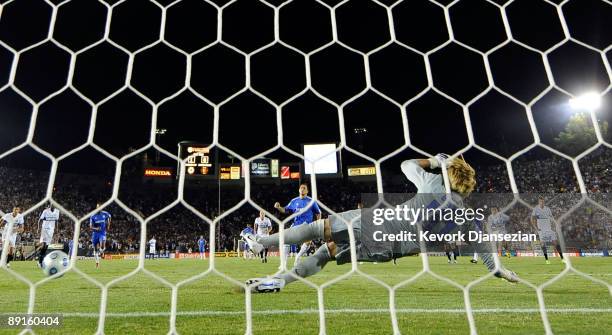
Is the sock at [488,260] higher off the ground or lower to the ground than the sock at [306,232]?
lower

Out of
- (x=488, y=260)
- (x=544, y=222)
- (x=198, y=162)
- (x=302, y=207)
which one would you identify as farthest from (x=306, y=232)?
(x=198, y=162)

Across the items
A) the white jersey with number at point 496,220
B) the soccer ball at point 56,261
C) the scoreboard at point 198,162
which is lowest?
the soccer ball at point 56,261

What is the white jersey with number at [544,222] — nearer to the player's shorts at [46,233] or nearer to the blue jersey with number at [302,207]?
the blue jersey with number at [302,207]

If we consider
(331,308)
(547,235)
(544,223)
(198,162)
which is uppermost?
(198,162)

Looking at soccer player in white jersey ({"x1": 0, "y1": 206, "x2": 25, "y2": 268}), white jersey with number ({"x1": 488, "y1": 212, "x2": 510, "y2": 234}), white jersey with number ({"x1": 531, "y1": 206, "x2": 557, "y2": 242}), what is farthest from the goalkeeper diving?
white jersey with number ({"x1": 531, "y1": 206, "x2": 557, "y2": 242})

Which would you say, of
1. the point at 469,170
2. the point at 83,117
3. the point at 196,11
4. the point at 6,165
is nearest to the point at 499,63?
the point at 196,11

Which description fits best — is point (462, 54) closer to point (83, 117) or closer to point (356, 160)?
point (356, 160)

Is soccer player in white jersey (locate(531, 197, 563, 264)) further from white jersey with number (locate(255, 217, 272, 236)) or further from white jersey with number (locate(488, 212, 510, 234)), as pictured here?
white jersey with number (locate(255, 217, 272, 236))

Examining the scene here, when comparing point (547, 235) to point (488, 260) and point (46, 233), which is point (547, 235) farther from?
point (46, 233)

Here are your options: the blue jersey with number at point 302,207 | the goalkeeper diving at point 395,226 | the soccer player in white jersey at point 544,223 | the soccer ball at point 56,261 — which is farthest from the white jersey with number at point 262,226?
the goalkeeper diving at point 395,226

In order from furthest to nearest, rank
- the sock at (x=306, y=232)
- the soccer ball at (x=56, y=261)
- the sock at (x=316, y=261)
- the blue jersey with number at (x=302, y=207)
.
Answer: the blue jersey with number at (x=302, y=207) < the soccer ball at (x=56, y=261) < the sock at (x=316, y=261) < the sock at (x=306, y=232)

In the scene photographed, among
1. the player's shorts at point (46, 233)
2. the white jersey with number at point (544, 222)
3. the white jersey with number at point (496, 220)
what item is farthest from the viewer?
the player's shorts at point (46, 233)

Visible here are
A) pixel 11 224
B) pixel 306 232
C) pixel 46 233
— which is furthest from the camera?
pixel 46 233

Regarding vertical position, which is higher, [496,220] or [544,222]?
[496,220]
